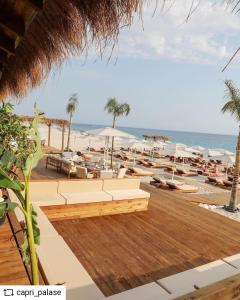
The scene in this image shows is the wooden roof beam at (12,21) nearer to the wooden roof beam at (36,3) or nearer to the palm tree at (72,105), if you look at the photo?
the wooden roof beam at (36,3)

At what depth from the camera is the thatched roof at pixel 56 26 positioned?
206 centimetres

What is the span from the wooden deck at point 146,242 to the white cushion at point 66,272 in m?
0.76

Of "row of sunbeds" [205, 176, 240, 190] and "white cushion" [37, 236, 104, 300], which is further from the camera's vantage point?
"row of sunbeds" [205, 176, 240, 190]

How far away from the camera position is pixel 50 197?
6.04m

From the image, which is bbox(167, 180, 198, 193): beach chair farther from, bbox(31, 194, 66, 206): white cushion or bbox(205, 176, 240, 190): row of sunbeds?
bbox(31, 194, 66, 206): white cushion

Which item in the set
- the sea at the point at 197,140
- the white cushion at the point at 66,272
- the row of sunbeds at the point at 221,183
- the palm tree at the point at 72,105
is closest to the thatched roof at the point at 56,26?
the white cushion at the point at 66,272

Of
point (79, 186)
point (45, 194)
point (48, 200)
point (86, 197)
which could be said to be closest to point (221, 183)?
point (79, 186)

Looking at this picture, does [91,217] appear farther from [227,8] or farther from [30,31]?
[227,8]

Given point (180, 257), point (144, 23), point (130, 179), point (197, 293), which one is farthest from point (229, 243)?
point (144, 23)

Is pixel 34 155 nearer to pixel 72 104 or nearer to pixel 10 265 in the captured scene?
pixel 10 265

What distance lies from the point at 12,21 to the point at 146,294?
281cm

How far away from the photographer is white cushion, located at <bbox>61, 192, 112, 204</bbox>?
6.14 metres

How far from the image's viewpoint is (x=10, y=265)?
10.0 ft
